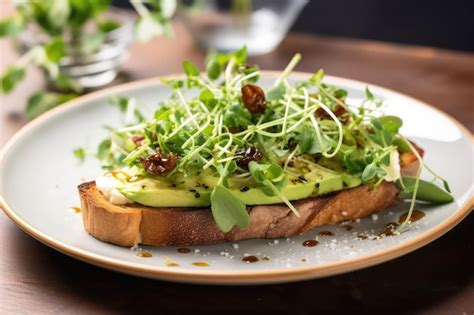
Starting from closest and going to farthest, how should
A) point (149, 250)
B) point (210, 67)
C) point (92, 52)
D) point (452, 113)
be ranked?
point (149, 250) < point (210, 67) < point (452, 113) < point (92, 52)

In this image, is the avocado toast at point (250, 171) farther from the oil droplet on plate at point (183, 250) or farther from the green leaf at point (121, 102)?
the green leaf at point (121, 102)

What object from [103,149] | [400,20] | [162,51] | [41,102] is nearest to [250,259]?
[103,149]

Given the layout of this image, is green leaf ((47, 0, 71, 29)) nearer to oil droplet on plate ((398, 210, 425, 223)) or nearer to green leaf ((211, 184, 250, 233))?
green leaf ((211, 184, 250, 233))

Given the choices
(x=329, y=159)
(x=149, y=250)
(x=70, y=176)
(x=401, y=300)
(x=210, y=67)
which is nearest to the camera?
(x=401, y=300)

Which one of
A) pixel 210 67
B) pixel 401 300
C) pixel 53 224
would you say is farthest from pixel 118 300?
pixel 210 67

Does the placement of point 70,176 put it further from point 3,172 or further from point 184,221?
point 184,221

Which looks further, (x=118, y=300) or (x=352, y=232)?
(x=352, y=232)

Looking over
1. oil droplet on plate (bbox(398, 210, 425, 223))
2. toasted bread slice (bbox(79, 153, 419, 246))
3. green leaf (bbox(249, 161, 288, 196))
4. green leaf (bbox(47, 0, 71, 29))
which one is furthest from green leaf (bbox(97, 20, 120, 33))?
oil droplet on plate (bbox(398, 210, 425, 223))
